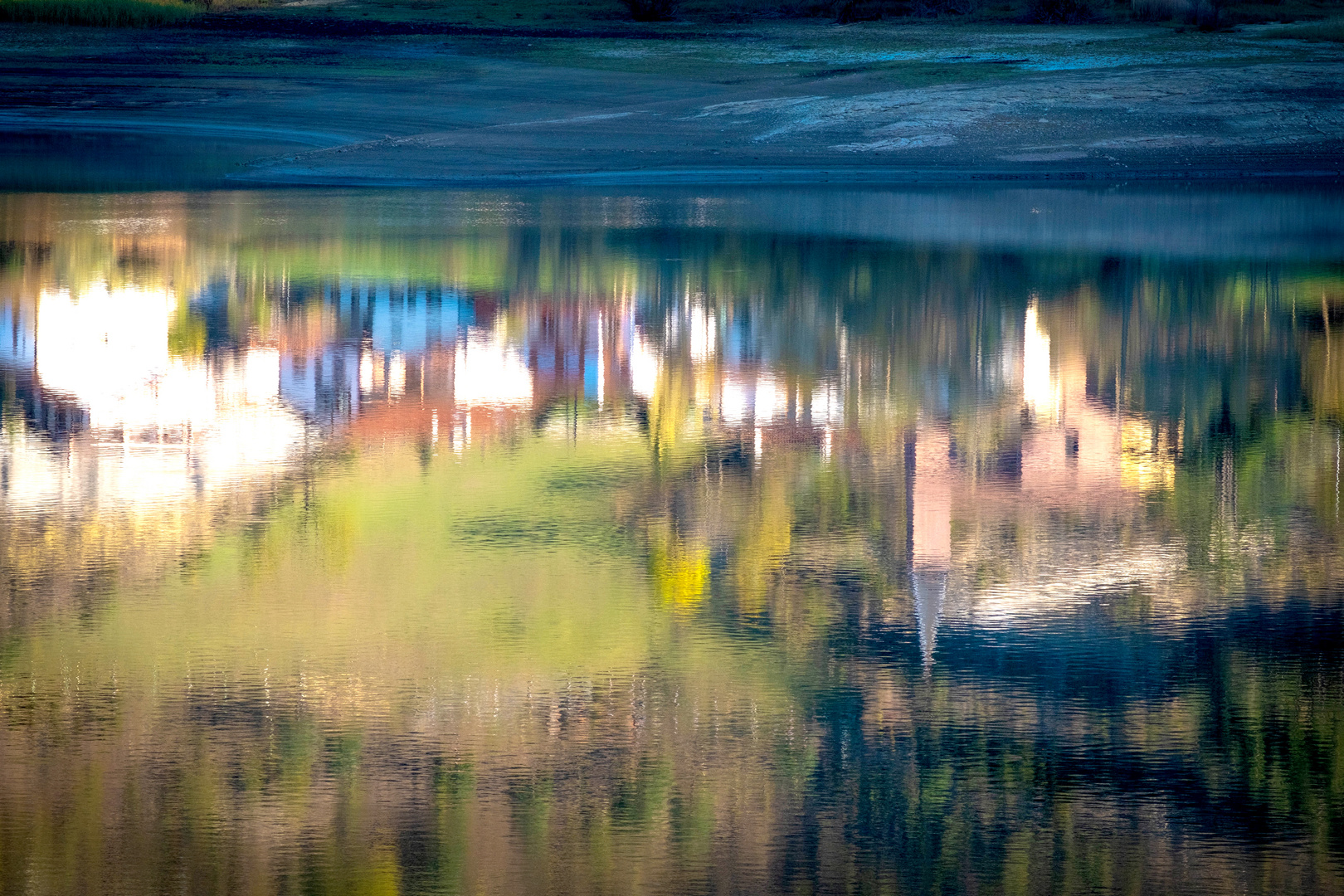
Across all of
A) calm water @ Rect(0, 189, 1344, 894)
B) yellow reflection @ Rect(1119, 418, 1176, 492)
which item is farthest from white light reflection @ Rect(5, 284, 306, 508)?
yellow reflection @ Rect(1119, 418, 1176, 492)

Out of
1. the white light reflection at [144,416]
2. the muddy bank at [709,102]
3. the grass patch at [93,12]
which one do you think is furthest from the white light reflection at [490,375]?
the grass patch at [93,12]

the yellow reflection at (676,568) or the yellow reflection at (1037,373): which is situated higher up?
the yellow reflection at (1037,373)

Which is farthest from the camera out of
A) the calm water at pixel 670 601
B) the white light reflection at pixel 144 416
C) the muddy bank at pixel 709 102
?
the muddy bank at pixel 709 102

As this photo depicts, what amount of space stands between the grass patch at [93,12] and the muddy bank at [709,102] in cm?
134

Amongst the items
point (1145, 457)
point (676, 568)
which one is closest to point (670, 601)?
point (676, 568)

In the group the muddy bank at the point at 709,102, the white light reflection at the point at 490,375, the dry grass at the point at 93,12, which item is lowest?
the white light reflection at the point at 490,375

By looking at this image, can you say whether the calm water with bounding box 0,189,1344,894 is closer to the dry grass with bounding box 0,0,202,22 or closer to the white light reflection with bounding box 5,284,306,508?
the white light reflection with bounding box 5,284,306,508

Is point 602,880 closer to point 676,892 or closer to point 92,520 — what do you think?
point 676,892

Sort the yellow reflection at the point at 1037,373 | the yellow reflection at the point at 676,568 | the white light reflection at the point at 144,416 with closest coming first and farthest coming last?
1. the yellow reflection at the point at 676,568
2. the white light reflection at the point at 144,416
3. the yellow reflection at the point at 1037,373

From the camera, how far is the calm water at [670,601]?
392cm

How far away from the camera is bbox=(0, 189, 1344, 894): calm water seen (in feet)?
12.9

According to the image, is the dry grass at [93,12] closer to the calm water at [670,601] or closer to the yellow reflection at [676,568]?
the calm water at [670,601]

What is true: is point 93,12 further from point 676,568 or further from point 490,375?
point 676,568

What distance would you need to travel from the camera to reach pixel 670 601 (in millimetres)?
5590
